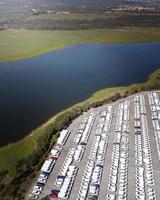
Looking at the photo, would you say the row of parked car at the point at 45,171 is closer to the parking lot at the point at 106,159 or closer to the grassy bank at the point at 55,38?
the parking lot at the point at 106,159

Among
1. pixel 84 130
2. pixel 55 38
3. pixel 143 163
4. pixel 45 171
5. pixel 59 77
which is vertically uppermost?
pixel 55 38

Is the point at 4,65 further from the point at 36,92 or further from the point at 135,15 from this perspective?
the point at 135,15

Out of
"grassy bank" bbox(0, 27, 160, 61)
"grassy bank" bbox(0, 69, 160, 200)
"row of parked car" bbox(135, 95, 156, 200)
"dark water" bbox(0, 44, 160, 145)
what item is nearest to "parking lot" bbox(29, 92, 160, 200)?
"row of parked car" bbox(135, 95, 156, 200)

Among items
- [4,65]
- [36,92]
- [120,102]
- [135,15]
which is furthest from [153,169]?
[135,15]

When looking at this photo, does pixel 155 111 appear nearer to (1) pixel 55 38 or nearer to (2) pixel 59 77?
(2) pixel 59 77

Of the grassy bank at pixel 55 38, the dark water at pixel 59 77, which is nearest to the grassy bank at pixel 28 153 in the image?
the dark water at pixel 59 77

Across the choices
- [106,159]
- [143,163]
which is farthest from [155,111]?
[106,159]
